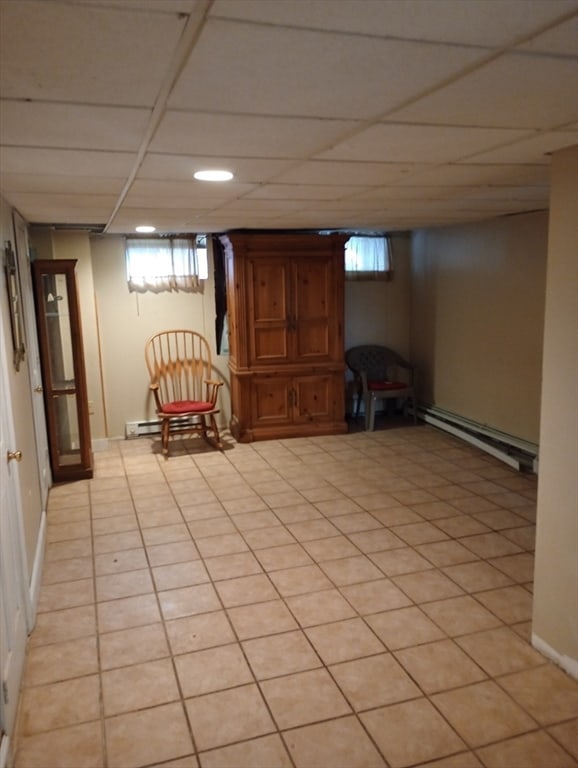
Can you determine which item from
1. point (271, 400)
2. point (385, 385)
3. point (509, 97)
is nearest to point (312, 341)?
point (271, 400)

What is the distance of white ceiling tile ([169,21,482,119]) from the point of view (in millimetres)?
1155

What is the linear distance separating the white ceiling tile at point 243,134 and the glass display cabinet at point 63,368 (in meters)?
2.89

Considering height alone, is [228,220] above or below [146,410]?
above

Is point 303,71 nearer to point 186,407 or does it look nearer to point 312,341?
point 186,407

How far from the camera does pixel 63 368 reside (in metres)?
4.84

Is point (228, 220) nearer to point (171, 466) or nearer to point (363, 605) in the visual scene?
point (171, 466)

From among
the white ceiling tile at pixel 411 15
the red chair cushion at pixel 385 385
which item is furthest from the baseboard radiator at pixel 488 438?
the white ceiling tile at pixel 411 15

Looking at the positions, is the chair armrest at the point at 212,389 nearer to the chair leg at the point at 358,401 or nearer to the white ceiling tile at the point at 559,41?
the chair leg at the point at 358,401

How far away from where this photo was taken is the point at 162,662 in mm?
2535

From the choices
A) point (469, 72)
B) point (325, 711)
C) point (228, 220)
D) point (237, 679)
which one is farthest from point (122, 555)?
point (469, 72)

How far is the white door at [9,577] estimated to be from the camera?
207 cm

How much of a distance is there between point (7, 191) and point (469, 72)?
2.41 m

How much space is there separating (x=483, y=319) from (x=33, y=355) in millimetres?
3843

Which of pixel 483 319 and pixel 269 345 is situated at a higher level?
pixel 483 319
